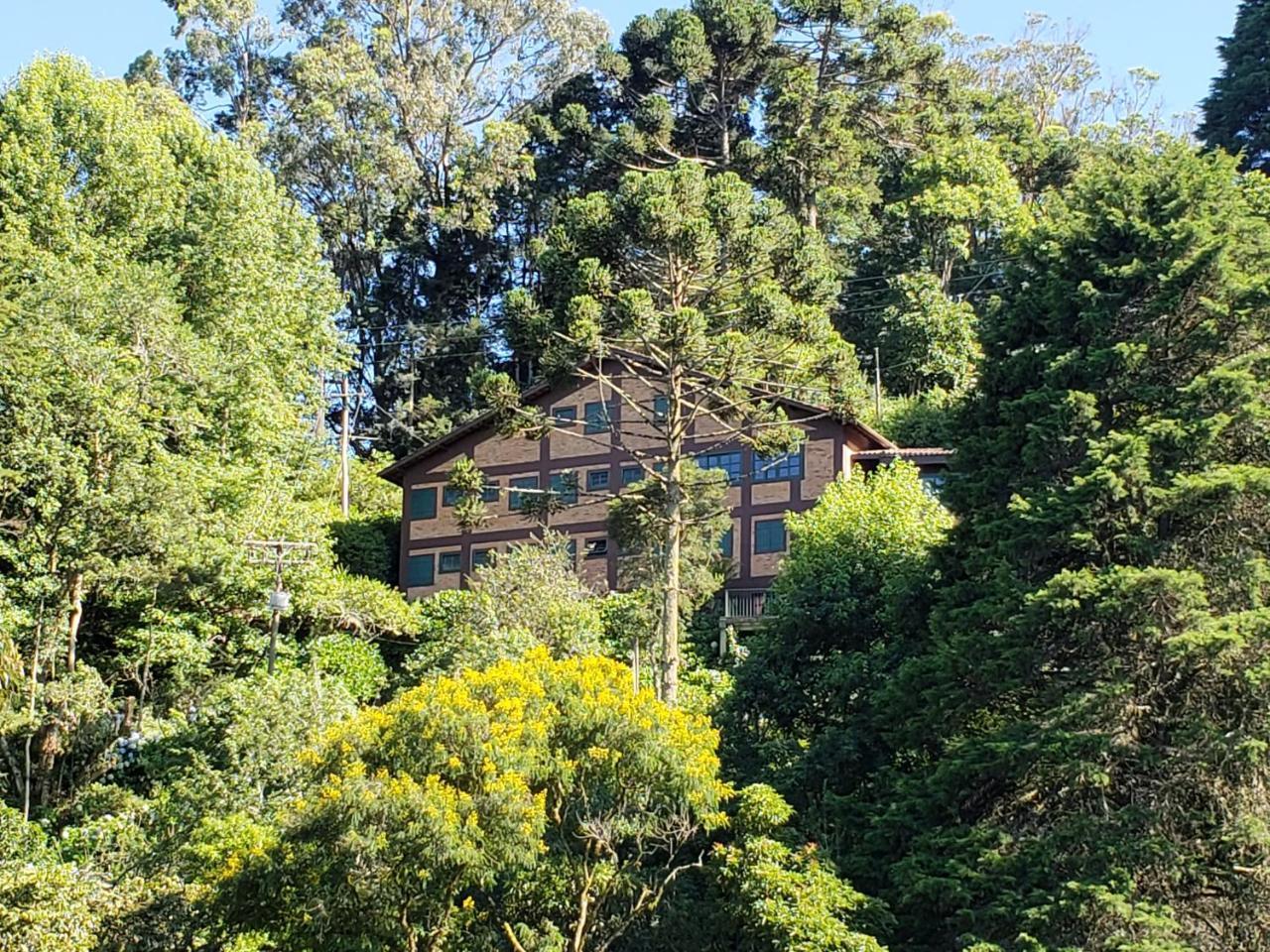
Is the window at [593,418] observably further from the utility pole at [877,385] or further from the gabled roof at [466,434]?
the utility pole at [877,385]

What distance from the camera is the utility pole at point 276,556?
104 feet

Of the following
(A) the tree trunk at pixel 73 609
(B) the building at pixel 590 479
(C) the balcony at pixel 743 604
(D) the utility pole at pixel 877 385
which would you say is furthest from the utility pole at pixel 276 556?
(D) the utility pole at pixel 877 385

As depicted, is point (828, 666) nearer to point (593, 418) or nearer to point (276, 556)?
point (276, 556)

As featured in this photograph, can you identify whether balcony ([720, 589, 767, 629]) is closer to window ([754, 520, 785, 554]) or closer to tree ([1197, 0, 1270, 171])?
window ([754, 520, 785, 554])

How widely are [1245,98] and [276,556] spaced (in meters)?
37.5

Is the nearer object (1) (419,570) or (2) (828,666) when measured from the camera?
(2) (828,666)

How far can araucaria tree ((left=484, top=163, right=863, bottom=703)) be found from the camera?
3170 centimetres

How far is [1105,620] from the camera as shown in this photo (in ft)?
73.3

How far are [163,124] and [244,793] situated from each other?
2103 centimetres

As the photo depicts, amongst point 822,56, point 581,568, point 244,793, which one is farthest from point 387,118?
point 244,793

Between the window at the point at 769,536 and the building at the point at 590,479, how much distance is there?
0.03 m

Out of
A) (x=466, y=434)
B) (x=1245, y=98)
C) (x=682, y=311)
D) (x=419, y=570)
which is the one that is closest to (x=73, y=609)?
(x=682, y=311)

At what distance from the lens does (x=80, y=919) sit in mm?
22344

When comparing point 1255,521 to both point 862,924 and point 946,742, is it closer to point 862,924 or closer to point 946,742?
point 946,742
